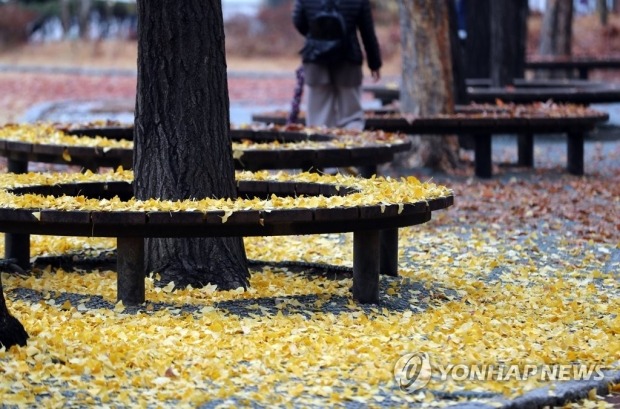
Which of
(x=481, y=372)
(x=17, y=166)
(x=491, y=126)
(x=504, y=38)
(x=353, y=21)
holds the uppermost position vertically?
(x=504, y=38)

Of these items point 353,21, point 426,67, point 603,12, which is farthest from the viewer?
point 603,12

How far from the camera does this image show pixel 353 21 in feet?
42.4

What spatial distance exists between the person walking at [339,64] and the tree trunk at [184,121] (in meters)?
5.19

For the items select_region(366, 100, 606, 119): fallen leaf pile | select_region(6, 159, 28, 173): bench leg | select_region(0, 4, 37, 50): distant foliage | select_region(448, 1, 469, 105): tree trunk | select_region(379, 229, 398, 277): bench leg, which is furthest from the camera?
select_region(0, 4, 37, 50): distant foliage

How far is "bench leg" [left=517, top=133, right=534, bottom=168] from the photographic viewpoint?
15604 millimetres

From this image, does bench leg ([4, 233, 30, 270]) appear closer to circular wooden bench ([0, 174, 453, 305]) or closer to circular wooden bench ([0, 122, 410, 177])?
circular wooden bench ([0, 174, 453, 305])

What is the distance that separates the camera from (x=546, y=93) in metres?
17.5

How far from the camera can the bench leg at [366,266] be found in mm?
7395

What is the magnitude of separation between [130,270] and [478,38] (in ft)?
47.1

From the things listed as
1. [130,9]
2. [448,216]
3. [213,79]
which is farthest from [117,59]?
[213,79]

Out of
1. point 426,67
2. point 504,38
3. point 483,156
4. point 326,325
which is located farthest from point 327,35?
point 504,38

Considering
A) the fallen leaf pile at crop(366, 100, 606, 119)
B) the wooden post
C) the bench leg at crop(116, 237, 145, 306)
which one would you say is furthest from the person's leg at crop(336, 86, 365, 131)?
the bench leg at crop(116, 237, 145, 306)

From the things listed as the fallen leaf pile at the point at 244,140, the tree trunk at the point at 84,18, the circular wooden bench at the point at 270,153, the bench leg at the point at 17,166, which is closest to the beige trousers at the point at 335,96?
the fallen leaf pile at the point at 244,140

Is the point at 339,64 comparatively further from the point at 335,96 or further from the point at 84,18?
the point at 84,18
